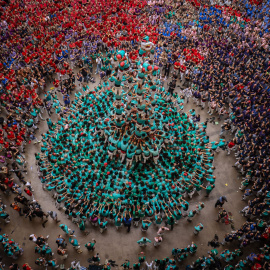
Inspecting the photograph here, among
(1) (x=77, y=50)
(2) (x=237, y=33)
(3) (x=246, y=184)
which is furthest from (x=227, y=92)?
(1) (x=77, y=50)

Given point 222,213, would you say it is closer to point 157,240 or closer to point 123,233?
point 157,240

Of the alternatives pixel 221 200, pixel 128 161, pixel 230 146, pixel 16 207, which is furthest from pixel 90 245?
pixel 230 146

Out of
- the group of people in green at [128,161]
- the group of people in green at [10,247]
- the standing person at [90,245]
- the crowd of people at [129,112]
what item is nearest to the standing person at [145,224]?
the crowd of people at [129,112]

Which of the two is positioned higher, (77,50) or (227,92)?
(227,92)

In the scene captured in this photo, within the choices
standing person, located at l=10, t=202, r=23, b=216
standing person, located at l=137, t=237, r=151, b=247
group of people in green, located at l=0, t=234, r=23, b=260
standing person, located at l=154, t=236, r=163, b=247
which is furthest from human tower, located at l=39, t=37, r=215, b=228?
group of people in green, located at l=0, t=234, r=23, b=260

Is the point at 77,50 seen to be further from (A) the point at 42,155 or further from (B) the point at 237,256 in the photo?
(B) the point at 237,256

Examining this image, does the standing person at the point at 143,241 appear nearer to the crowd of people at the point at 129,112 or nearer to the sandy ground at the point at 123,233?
the sandy ground at the point at 123,233

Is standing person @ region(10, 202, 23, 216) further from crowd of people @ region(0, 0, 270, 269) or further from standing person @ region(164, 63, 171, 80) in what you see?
standing person @ region(164, 63, 171, 80)

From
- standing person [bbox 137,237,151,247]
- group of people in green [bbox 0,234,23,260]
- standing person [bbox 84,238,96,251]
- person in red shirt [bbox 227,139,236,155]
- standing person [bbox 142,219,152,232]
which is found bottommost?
group of people in green [bbox 0,234,23,260]
